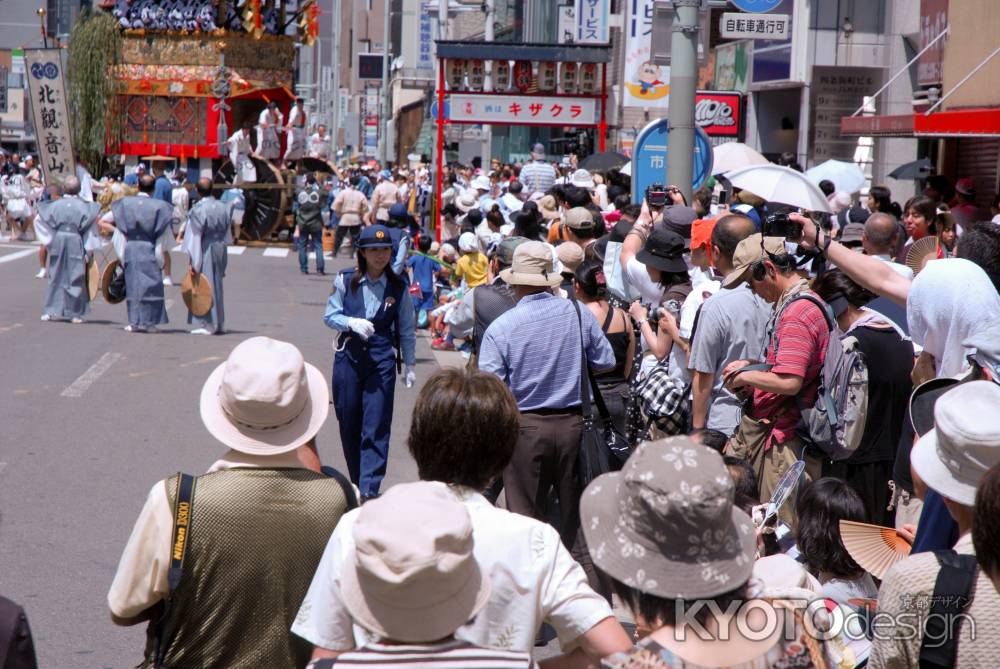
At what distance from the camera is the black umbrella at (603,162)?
2003 centimetres

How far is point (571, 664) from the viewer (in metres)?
3.08

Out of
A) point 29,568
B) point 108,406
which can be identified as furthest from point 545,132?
point 29,568

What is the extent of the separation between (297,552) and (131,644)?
260cm

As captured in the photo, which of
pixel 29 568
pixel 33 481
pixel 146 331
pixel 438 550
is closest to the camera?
pixel 438 550

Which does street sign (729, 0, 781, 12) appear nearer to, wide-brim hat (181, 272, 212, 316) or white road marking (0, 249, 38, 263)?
wide-brim hat (181, 272, 212, 316)

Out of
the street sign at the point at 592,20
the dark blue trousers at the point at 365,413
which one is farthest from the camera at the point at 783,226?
the street sign at the point at 592,20

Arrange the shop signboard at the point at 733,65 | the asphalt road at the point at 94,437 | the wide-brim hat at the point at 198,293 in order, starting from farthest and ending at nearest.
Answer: the shop signboard at the point at 733,65
the wide-brim hat at the point at 198,293
the asphalt road at the point at 94,437

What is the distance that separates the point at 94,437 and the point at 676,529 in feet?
26.7

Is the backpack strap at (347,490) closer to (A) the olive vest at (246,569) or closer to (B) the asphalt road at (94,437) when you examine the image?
(A) the olive vest at (246,569)

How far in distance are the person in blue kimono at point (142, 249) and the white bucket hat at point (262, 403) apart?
1232cm

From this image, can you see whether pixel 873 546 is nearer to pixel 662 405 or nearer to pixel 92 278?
pixel 662 405

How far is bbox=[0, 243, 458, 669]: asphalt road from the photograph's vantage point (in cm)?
606

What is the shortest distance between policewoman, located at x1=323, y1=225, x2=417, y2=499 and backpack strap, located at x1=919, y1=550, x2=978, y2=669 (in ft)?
17.9

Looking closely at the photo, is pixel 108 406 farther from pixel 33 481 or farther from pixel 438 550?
pixel 438 550
